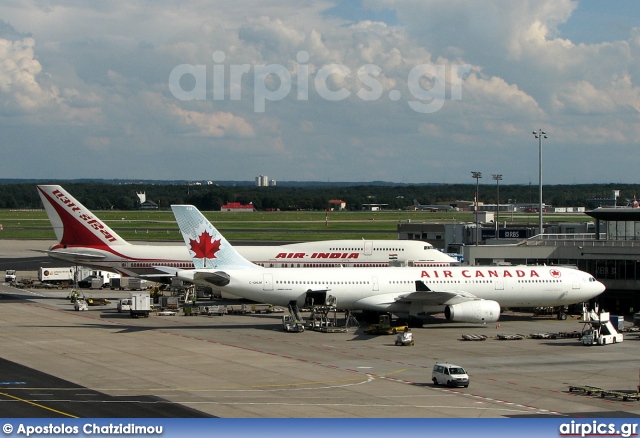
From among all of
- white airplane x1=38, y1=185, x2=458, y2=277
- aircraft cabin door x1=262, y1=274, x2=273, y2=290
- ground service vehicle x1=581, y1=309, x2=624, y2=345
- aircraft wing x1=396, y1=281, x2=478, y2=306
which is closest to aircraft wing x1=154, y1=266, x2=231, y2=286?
aircraft cabin door x1=262, y1=274, x2=273, y2=290

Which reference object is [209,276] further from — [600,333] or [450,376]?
[600,333]

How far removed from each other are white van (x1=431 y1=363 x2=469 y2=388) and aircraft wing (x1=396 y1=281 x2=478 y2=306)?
21343mm

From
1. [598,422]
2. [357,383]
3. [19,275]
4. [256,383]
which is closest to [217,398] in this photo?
[256,383]

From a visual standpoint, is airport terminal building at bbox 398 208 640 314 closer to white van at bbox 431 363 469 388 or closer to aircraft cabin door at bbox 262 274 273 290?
aircraft cabin door at bbox 262 274 273 290

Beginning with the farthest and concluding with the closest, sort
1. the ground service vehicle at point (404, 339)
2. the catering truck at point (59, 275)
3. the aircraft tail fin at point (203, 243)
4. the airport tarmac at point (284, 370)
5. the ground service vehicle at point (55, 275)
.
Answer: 1. the ground service vehicle at point (55, 275)
2. the catering truck at point (59, 275)
3. the aircraft tail fin at point (203, 243)
4. the ground service vehicle at point (404, 339)
5. the airport tarmac at point (284, 370)

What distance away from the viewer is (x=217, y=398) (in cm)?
4119

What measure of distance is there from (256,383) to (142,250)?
144 feet

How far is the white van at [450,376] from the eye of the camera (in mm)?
44156

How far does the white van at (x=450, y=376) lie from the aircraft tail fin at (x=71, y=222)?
4860 centimetres

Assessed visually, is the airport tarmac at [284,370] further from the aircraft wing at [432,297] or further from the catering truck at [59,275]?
the catering truck at [59,275]

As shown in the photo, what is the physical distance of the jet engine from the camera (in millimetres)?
66625

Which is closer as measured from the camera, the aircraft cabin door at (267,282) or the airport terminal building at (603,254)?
the aircraft cabin door at (267,282)

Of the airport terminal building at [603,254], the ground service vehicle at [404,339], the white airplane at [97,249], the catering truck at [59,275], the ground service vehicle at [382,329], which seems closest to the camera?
the ground service vehicle at [404,339]

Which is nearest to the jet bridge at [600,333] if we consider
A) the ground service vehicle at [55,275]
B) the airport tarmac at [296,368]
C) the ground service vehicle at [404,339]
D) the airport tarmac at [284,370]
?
the airport tarmac at [296,368]
